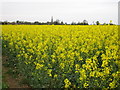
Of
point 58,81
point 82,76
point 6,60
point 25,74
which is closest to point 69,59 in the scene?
point 58,81

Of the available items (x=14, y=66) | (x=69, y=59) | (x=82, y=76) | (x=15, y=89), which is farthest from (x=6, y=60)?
(x=82, y=76)

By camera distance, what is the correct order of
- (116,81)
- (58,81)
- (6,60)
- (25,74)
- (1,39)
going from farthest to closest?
(1,39) → (6,60) → (25,74) → (58,81) → (116,81)

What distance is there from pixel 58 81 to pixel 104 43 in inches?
125

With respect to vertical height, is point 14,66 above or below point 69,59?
below

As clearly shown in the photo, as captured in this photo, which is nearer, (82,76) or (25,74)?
(82,76)

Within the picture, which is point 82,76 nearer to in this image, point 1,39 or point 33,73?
point 33,73

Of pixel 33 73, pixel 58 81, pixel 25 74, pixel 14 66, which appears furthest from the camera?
pixel 14 66

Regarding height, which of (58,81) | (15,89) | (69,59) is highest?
(69,59)

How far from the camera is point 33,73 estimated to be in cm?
692

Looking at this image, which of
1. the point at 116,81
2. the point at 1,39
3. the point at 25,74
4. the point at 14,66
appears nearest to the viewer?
the point at 116,81

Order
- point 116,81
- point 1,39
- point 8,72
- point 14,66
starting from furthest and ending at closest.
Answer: point 1,39 < point 14,66 < point 8,72 < point 116,81

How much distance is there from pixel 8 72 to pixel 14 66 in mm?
700

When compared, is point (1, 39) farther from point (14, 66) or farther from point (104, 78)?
point (104, 78)

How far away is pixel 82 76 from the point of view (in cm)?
573
